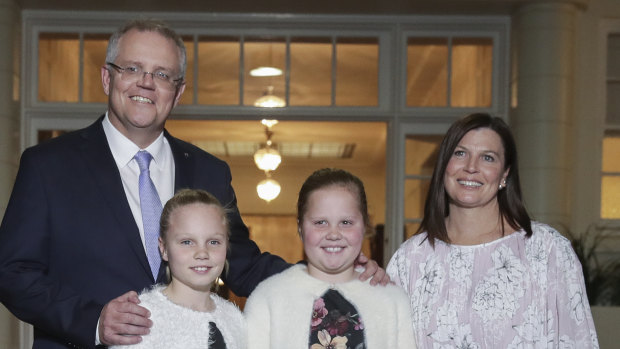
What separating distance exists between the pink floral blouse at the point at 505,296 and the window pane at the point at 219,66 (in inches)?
139

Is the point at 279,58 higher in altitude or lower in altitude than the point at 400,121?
higher

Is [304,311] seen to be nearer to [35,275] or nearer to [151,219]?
[151,219]

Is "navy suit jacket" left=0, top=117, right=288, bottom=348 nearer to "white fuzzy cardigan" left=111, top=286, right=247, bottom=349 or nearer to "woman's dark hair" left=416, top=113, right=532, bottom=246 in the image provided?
"white fuzzy cardigan" left=111, top=286, right=247, bottom=349

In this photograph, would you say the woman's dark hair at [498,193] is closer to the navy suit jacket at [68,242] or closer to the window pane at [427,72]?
the navy suit jacket at [68,242]

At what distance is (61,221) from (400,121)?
3845 millimetres

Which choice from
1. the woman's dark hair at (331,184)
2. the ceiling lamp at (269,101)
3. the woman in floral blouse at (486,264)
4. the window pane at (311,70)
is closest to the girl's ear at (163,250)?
the woman's dark hair at (331,184)

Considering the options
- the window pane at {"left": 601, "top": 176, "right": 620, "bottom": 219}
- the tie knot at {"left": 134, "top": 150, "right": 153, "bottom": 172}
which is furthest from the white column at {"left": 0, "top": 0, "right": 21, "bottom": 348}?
the window pane at {"left": 601, "top": 176, "right": 620, "bottom": 219}

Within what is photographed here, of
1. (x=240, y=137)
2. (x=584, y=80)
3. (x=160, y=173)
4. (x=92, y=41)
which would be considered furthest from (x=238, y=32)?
(x=240, y=137)

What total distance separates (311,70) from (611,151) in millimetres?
2172

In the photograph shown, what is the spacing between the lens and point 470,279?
2.48m

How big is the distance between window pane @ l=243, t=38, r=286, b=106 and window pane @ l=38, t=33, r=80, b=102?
120cm

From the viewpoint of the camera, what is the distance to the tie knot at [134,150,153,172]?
7.74 feet

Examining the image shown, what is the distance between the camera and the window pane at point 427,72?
5.79m

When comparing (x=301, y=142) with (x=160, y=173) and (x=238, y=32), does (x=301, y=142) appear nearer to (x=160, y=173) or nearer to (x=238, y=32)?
(x=238, y=32)
